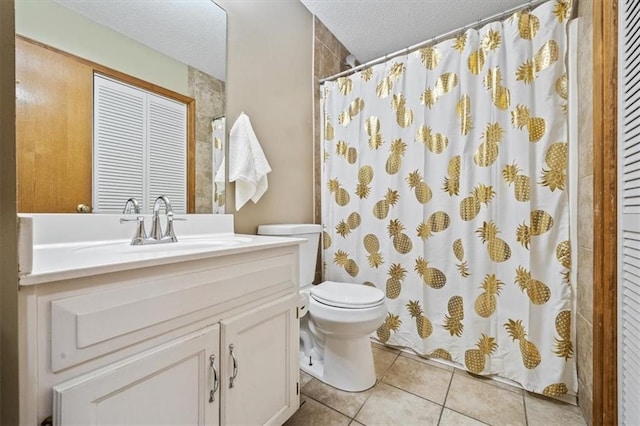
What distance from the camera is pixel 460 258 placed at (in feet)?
5.05

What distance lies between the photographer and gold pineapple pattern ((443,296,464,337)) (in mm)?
1541

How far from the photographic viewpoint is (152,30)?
119cm

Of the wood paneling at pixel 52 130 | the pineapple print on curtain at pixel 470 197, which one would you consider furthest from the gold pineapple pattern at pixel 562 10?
the wood paneling at pixel 52 130

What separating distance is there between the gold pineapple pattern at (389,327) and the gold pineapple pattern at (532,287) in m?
0.70

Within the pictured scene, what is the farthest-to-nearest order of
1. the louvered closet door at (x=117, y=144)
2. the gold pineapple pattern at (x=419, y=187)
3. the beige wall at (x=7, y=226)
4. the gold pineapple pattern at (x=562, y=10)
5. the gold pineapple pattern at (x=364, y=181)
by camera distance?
1. the gold pineapple pattern at (x=364, y=181)
2. the gold pineapple pattern at (x=419, y=187)
3. the gold pineapple pattern at (x=562, y=10)
4. the louvered closet door at (x=117, y=144)
5. the beige wall at (x=7, y=226)

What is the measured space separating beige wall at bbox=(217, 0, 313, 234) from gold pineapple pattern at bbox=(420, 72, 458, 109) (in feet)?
2.67

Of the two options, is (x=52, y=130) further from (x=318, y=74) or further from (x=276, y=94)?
(x=318, y=74)

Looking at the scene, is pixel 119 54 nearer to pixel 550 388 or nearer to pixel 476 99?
pixel 476 99

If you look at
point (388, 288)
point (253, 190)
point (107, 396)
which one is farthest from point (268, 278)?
point (388, 288)

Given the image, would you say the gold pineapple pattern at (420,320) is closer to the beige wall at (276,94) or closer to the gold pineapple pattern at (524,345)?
the gold pineapple pattern at (524,345)

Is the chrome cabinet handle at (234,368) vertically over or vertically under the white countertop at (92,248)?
under

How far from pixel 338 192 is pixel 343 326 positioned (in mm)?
955

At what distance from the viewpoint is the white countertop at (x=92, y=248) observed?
1.60 feet

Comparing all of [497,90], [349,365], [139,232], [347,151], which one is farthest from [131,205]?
[497,90]
